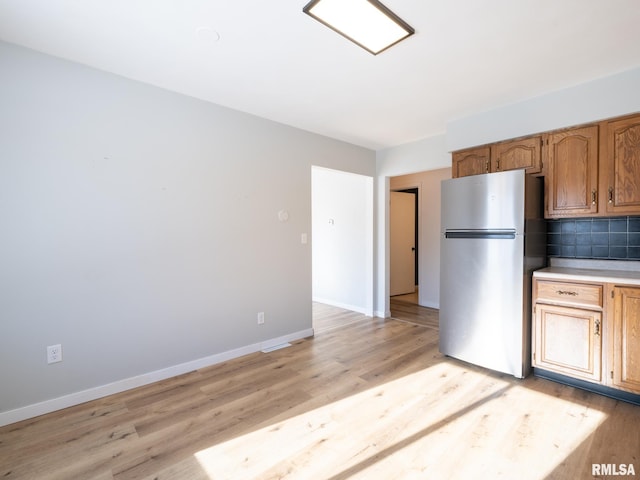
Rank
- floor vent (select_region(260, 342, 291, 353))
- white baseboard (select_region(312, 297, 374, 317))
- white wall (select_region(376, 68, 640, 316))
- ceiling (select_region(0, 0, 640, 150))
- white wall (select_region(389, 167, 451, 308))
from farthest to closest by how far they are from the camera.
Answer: white wall (select_region(389, 167, 451, 308))
white baseboard (select_region(312, 297, 374, 317))
floor vent (select_region(260, 342, 291, 353))
white wall (select_region(376, 68, 640, 316))
ceiling (select_region(0, 0, 640, 150))

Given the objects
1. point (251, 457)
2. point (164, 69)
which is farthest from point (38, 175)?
point (251, 457)

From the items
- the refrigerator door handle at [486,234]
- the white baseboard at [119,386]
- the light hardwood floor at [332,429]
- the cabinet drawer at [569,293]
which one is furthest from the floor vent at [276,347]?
the cabinet drawer at [569,293]

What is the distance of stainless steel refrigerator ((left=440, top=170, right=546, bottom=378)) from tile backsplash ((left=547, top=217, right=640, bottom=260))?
0.16 metres

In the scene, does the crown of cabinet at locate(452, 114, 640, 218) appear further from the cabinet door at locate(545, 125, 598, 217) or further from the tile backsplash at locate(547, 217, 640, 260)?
the tile backsplash at locate(547, 217, 640, 260)

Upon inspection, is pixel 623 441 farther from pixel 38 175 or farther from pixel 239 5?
pixel 38 175

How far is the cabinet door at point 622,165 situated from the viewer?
2.33 m

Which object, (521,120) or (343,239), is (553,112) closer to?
(521,120)

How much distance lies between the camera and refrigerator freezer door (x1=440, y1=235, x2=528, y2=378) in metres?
2.56

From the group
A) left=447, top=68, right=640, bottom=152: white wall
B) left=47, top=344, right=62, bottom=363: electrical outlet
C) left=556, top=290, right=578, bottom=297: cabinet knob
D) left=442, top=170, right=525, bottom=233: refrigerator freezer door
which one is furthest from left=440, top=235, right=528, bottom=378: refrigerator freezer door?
left=47, top=344, right=62, bottom=363: electrical outlet

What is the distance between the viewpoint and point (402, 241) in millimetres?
6016

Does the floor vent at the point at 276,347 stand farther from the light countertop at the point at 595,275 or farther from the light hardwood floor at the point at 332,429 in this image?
the light countertop at the point at 595,275

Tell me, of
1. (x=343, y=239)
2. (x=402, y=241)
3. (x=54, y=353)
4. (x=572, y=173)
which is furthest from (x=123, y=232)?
(x=402, y=241)

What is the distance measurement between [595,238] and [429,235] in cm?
259

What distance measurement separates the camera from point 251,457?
1.71 m
